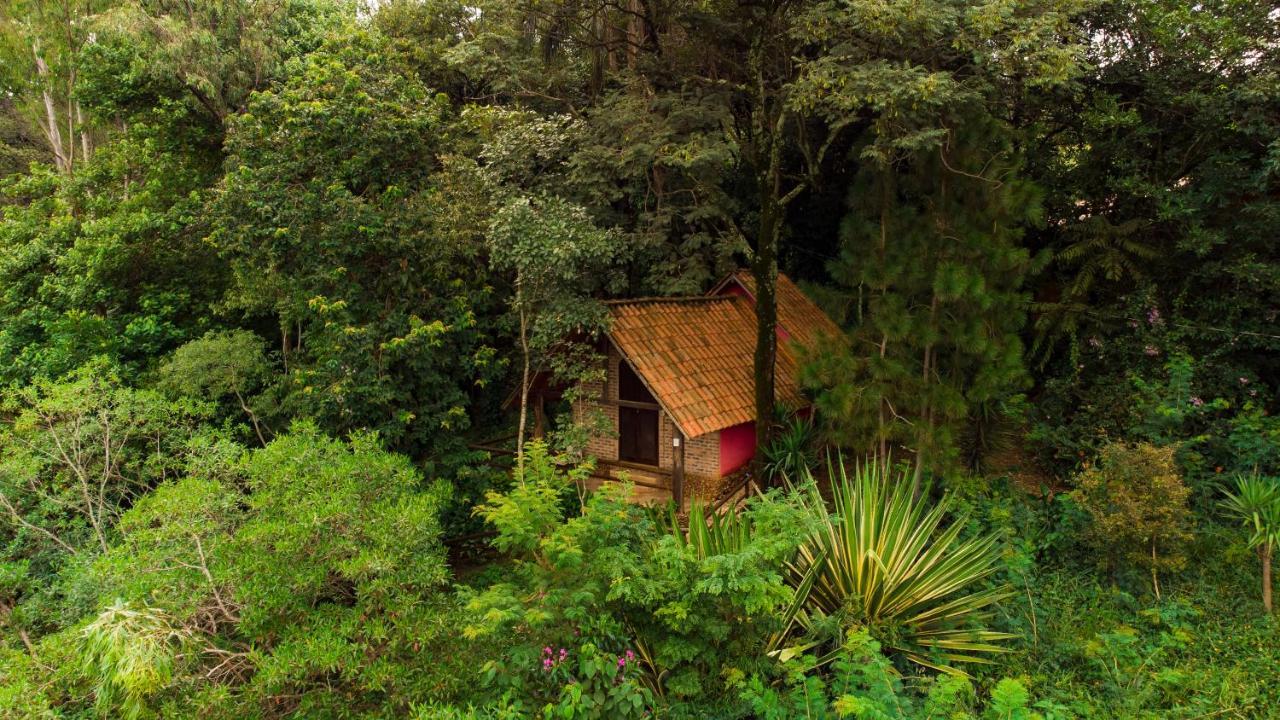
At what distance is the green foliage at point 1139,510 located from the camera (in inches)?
251

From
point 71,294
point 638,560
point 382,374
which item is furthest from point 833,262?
point 71,294

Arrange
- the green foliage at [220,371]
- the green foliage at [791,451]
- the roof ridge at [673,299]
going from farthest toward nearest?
the roof ridge at [673,299], the green foliage at [220,371], the green foliage at [791,451]

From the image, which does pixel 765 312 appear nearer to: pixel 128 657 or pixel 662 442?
pixel 662 442

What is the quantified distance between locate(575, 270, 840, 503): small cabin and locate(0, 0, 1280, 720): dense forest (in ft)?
2.61

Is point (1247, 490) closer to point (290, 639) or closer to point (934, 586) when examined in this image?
point (934, 586)

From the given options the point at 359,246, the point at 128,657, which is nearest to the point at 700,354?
the point at 359,246

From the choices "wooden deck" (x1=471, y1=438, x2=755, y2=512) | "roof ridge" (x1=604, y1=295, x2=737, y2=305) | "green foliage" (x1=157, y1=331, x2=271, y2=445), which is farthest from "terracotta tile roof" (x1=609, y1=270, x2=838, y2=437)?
"green foliage" (x1=157, y1=331, x2=271, y2=445)

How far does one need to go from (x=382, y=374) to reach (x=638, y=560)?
6355 mm

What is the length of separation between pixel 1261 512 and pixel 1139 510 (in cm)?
162

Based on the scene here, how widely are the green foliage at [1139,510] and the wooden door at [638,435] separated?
20.7 feet

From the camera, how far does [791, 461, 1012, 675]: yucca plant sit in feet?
17.4

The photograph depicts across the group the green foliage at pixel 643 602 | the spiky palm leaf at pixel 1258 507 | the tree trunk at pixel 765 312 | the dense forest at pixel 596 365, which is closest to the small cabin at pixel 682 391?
the tree trunk at pixel 765 312

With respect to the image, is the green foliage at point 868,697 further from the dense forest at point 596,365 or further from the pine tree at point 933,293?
the pine tree at point 933,293

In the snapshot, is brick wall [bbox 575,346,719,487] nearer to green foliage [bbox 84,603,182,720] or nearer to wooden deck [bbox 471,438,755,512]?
wooden deck [bbox 471,438,755,512]
